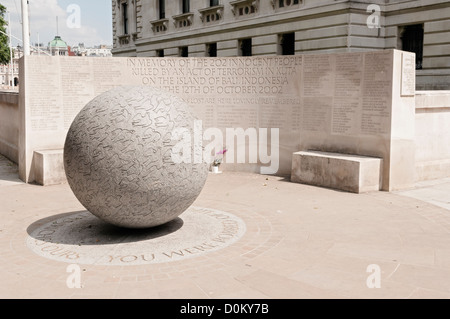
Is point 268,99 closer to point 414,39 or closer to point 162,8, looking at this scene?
point 414,39

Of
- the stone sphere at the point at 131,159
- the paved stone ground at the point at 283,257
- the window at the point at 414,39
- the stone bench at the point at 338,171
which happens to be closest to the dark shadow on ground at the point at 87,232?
the paved stone ground at the point at 283,257

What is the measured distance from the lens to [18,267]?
590cm

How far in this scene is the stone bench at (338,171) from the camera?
10477 millimetres

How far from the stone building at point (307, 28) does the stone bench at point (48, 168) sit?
537 inches

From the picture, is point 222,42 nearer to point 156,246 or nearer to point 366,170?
point 366,170

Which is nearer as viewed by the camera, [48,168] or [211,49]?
[48,168]

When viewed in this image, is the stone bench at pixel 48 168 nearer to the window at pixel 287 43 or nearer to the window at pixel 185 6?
the window at pixel 287 43

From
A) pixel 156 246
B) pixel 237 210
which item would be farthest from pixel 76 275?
pixel 237 210

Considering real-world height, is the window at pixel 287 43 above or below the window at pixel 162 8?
below

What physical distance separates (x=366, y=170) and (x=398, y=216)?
217 cm

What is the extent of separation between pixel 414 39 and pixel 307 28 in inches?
191

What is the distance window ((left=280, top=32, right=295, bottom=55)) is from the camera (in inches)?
915

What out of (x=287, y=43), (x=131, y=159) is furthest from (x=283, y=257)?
(x=287, y=43)

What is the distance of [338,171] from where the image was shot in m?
10.9
